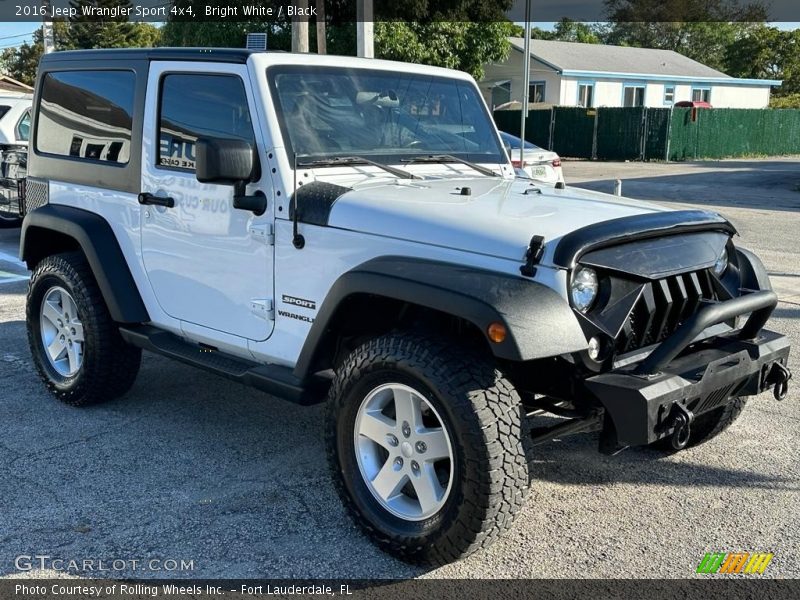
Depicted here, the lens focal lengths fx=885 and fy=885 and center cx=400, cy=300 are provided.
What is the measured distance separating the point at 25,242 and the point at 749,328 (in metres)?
4.21

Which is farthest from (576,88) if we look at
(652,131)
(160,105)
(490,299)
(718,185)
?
(490,299)

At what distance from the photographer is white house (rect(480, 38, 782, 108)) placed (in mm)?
41156

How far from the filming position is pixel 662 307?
140 inches

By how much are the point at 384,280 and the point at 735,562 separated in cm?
179

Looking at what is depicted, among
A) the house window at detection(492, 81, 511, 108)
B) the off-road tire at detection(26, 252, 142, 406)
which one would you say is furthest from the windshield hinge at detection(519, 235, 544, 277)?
the house window at detection(492, 81, 511, 108)

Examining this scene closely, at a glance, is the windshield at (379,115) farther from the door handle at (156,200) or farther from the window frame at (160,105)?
the door handle at (156,200)

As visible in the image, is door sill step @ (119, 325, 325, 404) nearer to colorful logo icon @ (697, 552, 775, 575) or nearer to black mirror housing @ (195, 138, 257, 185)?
black mirror housing @ (195, 138, 257, 185)

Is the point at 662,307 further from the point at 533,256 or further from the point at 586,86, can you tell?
the point at 586,86

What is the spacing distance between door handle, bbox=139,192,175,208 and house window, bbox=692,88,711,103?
45.1 metres

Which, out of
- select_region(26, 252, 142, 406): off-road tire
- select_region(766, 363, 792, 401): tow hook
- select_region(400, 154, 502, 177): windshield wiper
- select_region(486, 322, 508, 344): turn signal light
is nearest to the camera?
select_region(486, 322, 508, 344): turn signal light

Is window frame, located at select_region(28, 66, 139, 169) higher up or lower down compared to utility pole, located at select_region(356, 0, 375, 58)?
lower down

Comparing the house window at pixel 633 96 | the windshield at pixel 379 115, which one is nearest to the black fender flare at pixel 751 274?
the windshield at pixel 379 115

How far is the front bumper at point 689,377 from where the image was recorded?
3.20 meters

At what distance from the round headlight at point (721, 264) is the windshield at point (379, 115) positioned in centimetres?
144
